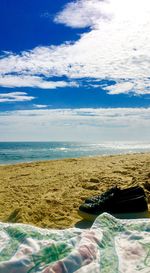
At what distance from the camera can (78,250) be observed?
2482mm

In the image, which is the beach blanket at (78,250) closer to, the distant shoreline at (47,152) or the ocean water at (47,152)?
the distant shoreline at (47,152)

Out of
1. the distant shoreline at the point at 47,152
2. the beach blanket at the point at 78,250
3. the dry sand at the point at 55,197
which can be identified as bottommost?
the distant shoreline at the point at 47,152

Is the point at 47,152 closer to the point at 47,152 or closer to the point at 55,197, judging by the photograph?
the point at 47,152

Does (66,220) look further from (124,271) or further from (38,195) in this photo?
(124,271)

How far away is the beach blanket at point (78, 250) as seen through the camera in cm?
238

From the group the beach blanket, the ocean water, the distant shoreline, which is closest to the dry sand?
the beach blanket

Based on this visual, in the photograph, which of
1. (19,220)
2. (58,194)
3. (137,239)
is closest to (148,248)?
(137,239)

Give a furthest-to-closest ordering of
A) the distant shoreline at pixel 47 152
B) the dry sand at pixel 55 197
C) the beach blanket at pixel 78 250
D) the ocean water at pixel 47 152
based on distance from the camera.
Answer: the ocean water at pixel 47 152, the distant shoreline at pixel 47 152, the dry sand at pixel 55 197, the beach blanket at pixel 78 250

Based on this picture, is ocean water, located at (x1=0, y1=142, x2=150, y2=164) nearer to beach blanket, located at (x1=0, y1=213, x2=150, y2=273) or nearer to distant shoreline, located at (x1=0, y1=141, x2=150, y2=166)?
distant shoreline, located at (x1=0, y1=141, x2=150, y2=166)

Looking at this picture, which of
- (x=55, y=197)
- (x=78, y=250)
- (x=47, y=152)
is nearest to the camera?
(x=78, y=250)

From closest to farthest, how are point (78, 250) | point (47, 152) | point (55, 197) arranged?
point (78, 250) → point (55, 197) → point (47, 152)

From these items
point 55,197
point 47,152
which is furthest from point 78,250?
point 47,152

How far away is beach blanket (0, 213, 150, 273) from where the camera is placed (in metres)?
2.38

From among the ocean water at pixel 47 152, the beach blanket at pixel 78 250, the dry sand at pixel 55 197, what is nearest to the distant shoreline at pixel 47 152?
the ocean water at pixel 47 152
